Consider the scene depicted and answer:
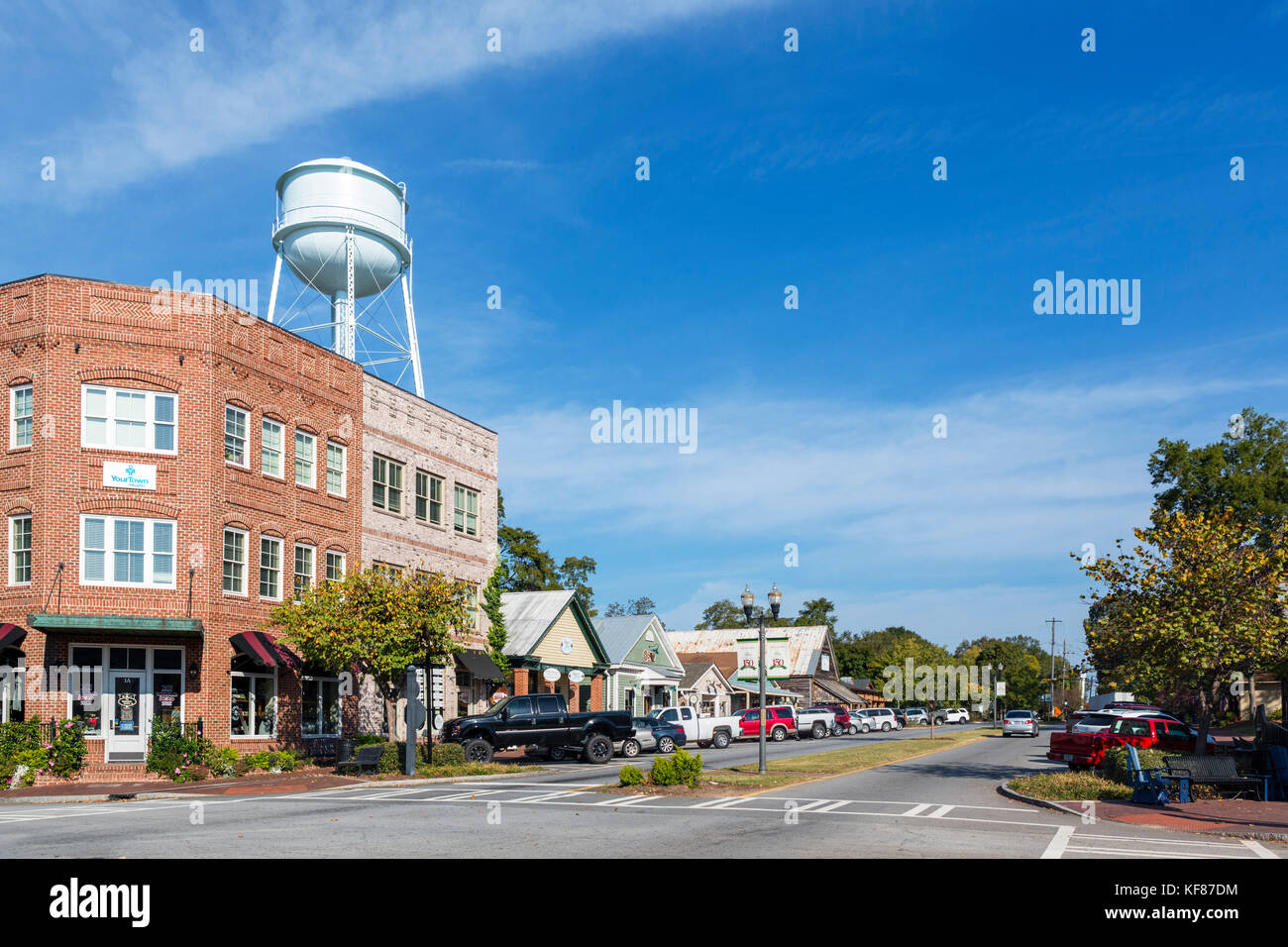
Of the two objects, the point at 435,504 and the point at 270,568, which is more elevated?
the point at 435,504

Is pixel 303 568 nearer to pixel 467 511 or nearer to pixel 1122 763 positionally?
pixel 467 511

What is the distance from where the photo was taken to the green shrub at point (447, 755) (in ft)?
99.6

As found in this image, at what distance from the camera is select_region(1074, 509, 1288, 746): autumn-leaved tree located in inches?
909

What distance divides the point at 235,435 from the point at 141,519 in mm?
3645

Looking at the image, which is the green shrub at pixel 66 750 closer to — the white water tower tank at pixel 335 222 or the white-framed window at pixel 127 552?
the white-framed window at pixel 127 552

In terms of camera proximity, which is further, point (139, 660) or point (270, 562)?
point (270, 562)

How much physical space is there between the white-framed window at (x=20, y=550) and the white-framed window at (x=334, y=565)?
8678 millimetres

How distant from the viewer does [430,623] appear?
96.4ft

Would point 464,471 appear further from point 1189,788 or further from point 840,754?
point 1189,788

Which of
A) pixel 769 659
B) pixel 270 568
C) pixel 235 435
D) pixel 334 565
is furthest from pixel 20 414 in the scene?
pixel 769 659

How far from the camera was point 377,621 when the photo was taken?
1156 inches

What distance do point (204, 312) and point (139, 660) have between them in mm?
9512

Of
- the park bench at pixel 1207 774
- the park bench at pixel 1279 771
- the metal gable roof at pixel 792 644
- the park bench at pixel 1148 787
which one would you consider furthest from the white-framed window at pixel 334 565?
the metal gable roof at pixel 792 644
